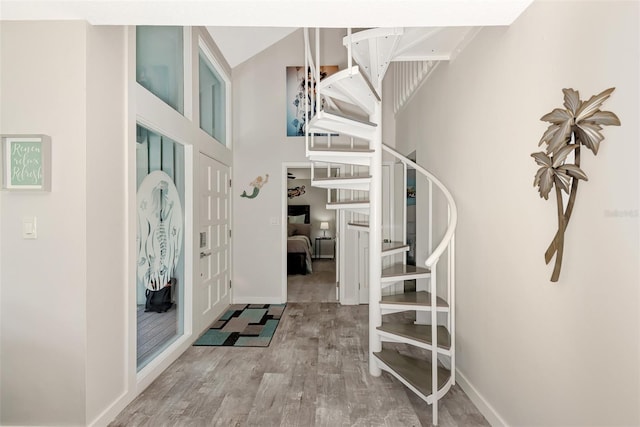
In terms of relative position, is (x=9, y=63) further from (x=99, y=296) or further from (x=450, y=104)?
(x=450, y=104)

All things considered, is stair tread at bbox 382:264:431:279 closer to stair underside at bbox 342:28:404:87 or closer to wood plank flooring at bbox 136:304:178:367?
stair underside at bbox 342:28:404:87

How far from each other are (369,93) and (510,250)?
1.58 metres

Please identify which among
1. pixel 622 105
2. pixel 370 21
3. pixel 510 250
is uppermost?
pixel 370 21

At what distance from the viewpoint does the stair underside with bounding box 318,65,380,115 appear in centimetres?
238

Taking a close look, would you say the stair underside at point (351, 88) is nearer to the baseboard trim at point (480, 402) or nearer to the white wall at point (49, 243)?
the white wall at point (49, 243)

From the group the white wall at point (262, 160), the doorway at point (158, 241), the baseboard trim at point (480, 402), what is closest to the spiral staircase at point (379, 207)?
the baseboard trim at point (480, 402)

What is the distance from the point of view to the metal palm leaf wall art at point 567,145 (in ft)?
4.09

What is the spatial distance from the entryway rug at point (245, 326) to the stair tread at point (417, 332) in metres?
1.33

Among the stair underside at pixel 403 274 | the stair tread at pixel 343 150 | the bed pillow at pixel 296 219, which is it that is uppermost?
the stair tread at pixel 343 150

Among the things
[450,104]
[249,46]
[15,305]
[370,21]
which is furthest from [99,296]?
[249,46]

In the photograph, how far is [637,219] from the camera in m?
1.14

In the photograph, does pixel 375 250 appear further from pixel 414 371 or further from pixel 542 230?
pixel 542 230

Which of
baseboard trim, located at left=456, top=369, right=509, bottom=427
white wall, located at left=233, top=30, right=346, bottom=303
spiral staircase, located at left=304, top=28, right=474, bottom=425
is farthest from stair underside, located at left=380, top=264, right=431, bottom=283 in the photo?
white wall, located at left=233, top=30, right=346, bottom=303

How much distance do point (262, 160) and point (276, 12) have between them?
3.28m
